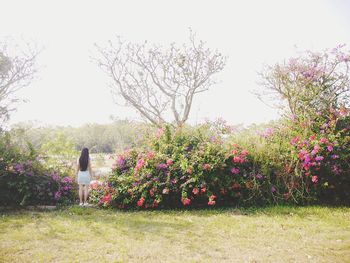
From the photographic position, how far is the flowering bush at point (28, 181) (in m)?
8.06

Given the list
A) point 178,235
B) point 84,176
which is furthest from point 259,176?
point 84,176

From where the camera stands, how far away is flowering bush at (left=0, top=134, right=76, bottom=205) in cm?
806

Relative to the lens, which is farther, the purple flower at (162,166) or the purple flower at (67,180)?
the purple flower at (67,180)

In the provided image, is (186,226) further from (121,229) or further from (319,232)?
(319,232)

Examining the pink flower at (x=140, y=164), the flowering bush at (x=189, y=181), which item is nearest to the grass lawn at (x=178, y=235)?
the flowering bush at (x=189, y=181)

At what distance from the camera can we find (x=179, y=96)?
1870cm

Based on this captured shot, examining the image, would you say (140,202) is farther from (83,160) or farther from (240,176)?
(240,176)

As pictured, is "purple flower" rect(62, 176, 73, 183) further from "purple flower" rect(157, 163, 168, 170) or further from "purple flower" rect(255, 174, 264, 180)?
"purple flower" rect(255, 174, 264, 180)

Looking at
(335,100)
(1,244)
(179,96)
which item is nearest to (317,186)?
(335,100)

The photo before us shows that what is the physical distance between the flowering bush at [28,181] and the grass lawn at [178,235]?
32.1 inches

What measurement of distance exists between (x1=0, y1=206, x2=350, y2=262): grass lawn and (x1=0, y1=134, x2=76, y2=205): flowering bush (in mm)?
816

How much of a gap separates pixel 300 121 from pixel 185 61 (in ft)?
34.0

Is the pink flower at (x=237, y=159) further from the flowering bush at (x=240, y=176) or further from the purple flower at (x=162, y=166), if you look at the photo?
the purple flower at (x=162, y=166)

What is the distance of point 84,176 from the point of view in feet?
27.8
